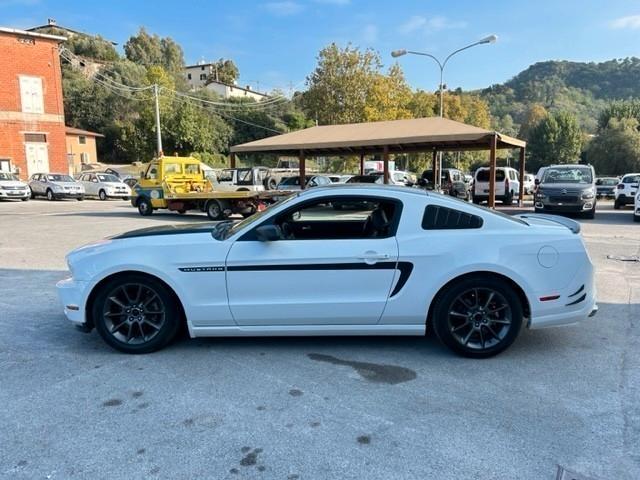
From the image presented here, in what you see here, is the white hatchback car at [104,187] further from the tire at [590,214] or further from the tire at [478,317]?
the tire at [478,317]

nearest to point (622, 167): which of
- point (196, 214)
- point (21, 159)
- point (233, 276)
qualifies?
point (196, 214)

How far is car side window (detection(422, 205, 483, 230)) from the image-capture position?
4.30 m

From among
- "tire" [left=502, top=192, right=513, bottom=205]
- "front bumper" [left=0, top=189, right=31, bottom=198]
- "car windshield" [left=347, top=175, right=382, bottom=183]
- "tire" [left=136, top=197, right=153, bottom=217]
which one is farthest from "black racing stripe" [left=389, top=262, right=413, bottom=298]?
"front bumper" [left=0, top=189, right=31, bottom=198]

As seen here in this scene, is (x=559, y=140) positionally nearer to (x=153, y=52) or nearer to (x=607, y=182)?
(x=607, y=182)

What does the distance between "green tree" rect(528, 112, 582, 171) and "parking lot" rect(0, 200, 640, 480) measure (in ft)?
231

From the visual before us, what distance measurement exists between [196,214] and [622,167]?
2085 inches

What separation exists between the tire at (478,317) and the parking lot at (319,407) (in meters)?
0.15

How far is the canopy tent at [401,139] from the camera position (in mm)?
16266

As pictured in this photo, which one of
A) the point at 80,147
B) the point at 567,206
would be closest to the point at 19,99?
the point at 80,147

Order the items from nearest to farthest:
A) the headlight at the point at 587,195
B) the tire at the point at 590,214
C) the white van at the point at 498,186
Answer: the headlight at the point at 587,195
the tire at the point at 590,214
the white van at the point at 498,186

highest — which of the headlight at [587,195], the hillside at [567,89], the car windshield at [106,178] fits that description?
the hillside at [567,89]

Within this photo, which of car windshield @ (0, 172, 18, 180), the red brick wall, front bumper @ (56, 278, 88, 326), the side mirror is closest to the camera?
the side mirror

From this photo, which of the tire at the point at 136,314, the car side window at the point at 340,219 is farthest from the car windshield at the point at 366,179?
the tire at the point at 136,314

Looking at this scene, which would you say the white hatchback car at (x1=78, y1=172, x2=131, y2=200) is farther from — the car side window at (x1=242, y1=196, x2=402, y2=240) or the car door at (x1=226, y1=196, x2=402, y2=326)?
the car door at (x1=226, y1=196, x2=402, y2=326)
